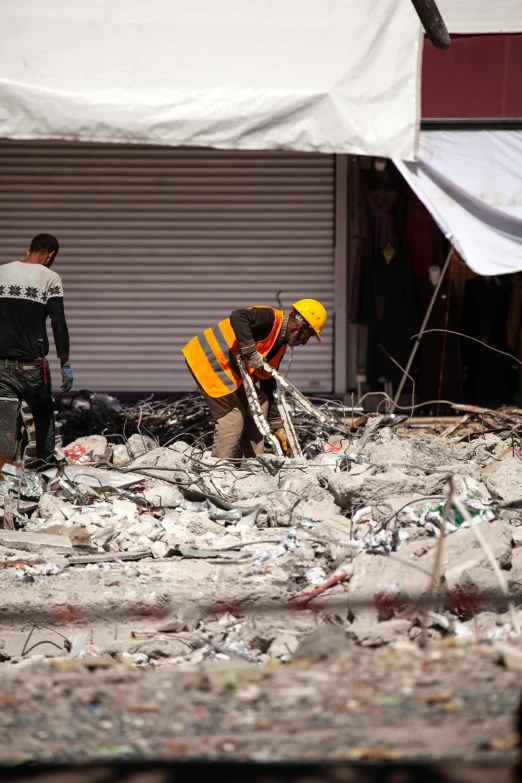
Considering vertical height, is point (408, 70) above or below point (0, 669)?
above

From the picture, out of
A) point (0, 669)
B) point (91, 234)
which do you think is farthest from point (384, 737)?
point (91, 234)

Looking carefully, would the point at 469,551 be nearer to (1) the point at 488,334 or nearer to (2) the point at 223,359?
(2) the point at 223,359

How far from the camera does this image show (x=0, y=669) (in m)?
3.96

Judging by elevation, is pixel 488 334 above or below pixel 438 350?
above

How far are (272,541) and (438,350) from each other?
4.26 metres

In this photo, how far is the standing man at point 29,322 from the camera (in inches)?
237

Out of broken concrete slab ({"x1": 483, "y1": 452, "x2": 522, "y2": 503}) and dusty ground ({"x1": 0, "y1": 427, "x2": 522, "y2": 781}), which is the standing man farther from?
broken concrete slab ({"x1": 483, "y1": 452, "x2": 522, "y2": 503})

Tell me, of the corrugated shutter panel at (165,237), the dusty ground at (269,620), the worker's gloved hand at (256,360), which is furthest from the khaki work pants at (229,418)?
the corrugated shutter panel at (165,237)

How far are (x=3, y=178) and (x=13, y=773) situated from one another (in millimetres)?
7687

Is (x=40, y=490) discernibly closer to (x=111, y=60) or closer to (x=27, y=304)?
(x=27, y=304)

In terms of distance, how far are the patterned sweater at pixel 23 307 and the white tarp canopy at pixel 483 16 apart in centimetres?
444

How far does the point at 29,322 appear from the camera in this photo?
6027 mm

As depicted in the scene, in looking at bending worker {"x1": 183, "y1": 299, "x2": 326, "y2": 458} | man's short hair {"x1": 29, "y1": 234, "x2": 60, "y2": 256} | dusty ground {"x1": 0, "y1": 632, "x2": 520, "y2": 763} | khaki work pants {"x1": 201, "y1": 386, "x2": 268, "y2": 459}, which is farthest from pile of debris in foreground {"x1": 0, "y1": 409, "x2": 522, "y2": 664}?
man's short hair {"x1": 29, "y1": 234, "x2": 60, "y2": 256}

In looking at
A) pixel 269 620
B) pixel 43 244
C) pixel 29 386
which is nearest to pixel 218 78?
pixel 43 244
